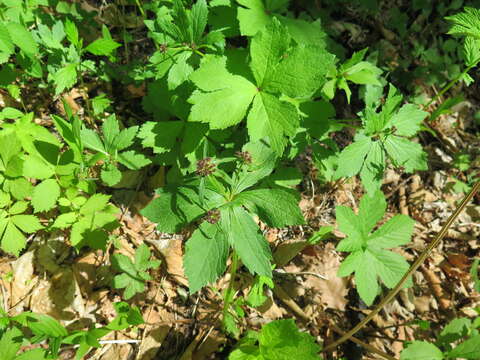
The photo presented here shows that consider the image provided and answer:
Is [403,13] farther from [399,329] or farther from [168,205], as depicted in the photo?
[168,205]

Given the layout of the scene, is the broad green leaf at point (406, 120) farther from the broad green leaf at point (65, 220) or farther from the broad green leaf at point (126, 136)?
the broad green leaf at point (65, 220)

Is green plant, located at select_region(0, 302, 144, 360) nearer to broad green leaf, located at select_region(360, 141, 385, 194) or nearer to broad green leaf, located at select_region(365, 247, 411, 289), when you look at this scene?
broad green leaf, located at select_region(365, 247, 411, 289)

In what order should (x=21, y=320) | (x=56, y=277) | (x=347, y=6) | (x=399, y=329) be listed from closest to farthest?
1. (x=21, y=320)
2. (x=56, y=277)
3. (x=399, y=329)
4. (x=347, y=6)

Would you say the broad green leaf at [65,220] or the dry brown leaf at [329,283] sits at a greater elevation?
the broad green leaf at [65,220]

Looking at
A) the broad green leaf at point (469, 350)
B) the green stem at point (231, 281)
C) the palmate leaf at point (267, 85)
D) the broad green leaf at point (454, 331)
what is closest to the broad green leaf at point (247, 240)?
the green stem at point (231, 281)

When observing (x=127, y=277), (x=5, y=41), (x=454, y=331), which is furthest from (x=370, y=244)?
(x=5, y=41)

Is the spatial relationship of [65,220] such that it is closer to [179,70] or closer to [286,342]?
[179,70]

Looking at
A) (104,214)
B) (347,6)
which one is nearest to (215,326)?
(104,214)
